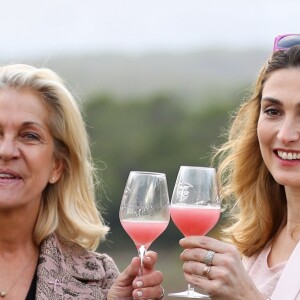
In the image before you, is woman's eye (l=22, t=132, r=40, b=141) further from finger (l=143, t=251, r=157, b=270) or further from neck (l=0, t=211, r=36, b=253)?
finger (l=143, t=251, r=157, b=270)

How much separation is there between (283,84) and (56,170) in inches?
50.8

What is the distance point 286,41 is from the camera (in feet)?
15.9

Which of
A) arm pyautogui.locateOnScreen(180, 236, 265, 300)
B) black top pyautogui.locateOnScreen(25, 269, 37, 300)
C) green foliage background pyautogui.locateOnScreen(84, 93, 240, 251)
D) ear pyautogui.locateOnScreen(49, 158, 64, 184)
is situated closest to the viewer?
arm pyautogui.locateOnScreen(180, 236, 265, 300)

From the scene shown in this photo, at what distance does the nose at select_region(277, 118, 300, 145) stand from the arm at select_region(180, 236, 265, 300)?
616 millimetres

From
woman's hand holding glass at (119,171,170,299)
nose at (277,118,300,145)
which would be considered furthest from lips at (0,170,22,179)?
nose at (277,118,300,145)

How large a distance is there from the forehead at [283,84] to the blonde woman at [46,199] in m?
1.06

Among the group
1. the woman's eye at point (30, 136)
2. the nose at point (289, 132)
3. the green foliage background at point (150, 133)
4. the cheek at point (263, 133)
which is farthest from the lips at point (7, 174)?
the green foliage background at point (150, 133)

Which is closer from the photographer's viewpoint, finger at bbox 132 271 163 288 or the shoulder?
finger at bbox 132 271 163 288

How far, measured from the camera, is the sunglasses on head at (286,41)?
4.81 metres

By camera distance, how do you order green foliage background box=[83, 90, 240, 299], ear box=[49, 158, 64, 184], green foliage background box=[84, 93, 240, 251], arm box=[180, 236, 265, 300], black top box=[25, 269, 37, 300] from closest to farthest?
1. arm box=[180, 236, 265, 300]
2. black top box=[25, 269, 37, 300]
3. ear box=[49, 158, 64, 184]
4. green foliage background box=[83, 90, 240, 299]
5. green foliage background box=[84, 93, 240, 251]

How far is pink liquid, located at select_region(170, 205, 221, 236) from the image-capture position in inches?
174

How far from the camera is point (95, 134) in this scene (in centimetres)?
4984

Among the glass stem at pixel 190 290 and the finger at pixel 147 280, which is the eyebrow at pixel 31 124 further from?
the glass stem at pixel 190 290

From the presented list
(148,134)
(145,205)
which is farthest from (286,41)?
(148,134)
